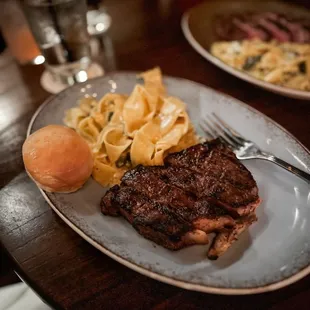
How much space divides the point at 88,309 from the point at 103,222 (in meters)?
0.31

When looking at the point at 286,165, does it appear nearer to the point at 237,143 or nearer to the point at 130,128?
the point at 237,143

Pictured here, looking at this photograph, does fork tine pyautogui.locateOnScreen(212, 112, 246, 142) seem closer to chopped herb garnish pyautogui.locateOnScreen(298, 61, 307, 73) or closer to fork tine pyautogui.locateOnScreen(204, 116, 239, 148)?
fork tine pyautogui.locateOnScreen(204, 116, 239, 148)

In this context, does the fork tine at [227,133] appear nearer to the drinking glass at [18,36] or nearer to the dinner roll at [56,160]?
the dinner roll at [56,160]

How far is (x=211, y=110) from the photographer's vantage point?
1.89m

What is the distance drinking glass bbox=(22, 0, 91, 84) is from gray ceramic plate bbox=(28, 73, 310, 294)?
0.56 m

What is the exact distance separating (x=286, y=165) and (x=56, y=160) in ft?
3.04

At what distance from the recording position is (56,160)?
4.65ft

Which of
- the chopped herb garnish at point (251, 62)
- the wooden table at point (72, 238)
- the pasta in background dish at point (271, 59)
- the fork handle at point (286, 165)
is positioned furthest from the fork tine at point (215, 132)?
the chopped herb garnish at point (251, 62)

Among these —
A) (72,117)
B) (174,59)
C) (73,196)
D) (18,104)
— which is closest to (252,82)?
(174,59)

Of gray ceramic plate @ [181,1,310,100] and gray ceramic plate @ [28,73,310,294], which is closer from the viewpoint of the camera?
gray ceramic plate @ [28,73,310,294]

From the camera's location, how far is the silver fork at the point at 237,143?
4.92 ft

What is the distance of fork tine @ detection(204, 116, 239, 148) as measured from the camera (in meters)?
1.71

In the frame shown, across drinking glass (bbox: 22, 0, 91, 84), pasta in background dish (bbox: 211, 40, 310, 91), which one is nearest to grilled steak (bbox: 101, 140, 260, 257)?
pasta in background dish (bbox: 211, 40, 310, 91)

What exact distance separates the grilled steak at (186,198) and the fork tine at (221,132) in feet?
0.63
